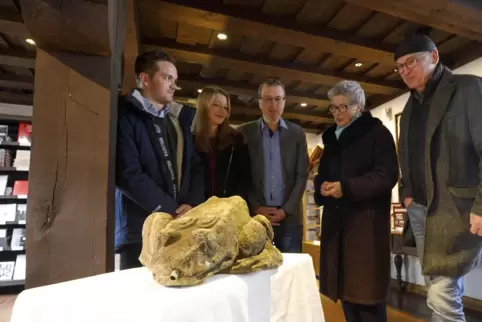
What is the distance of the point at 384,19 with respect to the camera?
2.76 m

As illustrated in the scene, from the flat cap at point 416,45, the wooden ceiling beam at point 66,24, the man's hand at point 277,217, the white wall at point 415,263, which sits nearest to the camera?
the wooden ceiling beam at point 66,24

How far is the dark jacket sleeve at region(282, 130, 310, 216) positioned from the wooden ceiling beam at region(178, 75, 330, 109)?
2.21m

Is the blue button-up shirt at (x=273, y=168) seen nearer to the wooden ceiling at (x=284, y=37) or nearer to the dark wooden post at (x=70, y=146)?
the dark wooden post at (x=70, y=146)

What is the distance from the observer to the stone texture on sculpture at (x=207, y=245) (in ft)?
2.44

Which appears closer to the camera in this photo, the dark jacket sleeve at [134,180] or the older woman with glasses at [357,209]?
the dark jacket sleeve at [134,180]

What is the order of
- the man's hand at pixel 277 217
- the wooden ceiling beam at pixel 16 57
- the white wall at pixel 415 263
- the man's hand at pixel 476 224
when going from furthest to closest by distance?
the wooden ceiling beam at pixel 16 57
the white wall at pixel 415 263
the man's hand at pixel 277 217
the man's hand at pixel 476 224

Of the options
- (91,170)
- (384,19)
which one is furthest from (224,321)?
(384,19)

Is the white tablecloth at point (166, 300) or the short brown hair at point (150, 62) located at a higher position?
the short brown hair at point (150, 62)

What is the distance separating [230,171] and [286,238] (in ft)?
1.50

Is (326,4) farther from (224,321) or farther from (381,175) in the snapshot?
(224,321)

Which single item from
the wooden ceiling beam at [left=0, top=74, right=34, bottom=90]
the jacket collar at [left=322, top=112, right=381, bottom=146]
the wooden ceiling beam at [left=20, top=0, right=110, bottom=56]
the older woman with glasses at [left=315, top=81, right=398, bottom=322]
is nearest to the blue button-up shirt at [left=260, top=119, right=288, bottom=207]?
the older woman with glasses at [left=315, top=81, right=398, bottom=322]

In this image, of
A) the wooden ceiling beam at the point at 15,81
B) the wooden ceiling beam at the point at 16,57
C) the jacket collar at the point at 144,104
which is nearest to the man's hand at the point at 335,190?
the jacket collar at the point at 144,104

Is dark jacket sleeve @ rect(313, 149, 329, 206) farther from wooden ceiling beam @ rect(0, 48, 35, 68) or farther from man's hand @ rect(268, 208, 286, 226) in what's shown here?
wooden ceiling beam @ rect(0, 48, 35, 68)

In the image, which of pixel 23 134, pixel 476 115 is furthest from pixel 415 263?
pixel 23 134
